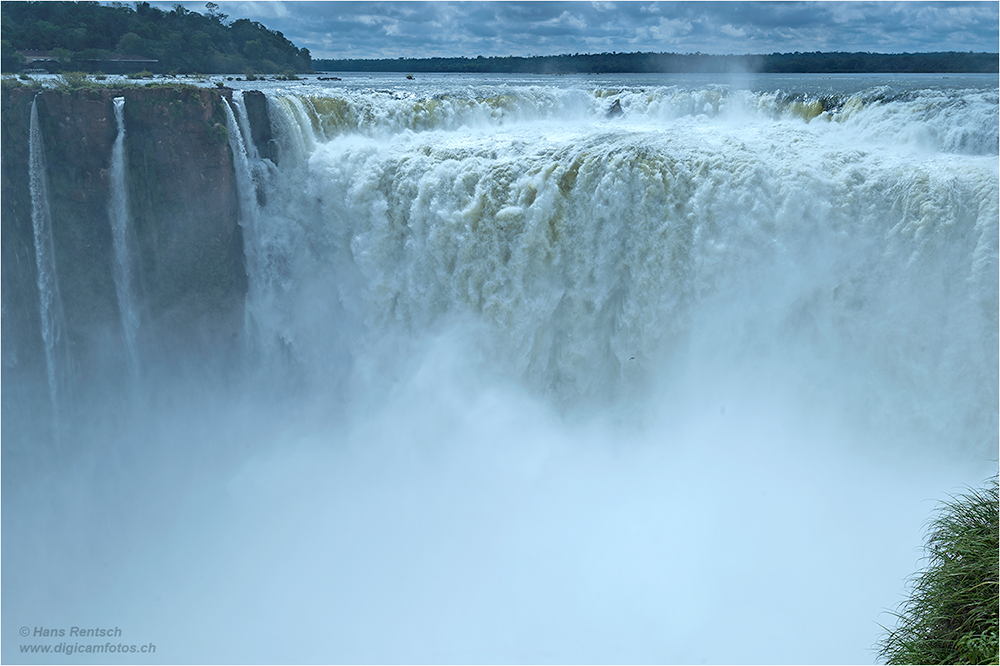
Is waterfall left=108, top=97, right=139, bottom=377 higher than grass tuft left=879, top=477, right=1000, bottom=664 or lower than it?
higher

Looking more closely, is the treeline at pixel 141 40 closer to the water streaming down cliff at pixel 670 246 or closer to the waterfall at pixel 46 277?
the waterfall at pixel 46 277

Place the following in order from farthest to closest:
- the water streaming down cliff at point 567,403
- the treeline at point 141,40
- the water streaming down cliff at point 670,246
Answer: the treeline at point 141,40 → the water streaming down cliff at point 670,246 → the water streaming down cliff at point 567,403

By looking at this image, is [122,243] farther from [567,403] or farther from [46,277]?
[567,403]

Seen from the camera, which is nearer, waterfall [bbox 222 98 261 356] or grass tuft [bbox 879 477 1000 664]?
grass tuft [bbox 879 477 1000 664]

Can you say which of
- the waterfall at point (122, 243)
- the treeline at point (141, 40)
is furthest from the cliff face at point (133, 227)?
the treeline at point (141, 40)

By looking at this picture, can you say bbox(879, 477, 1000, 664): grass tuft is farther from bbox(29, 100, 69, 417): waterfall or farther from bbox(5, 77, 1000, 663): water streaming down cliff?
bbox(29, 100, 69, 417): waterfall

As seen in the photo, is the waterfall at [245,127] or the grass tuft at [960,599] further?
the waterfall at [245,127]

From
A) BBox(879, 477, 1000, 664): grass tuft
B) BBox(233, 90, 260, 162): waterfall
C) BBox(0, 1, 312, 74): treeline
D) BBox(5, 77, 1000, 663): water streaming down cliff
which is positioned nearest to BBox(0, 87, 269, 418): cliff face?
BBox(233, 90, 260, 162): waterfall
